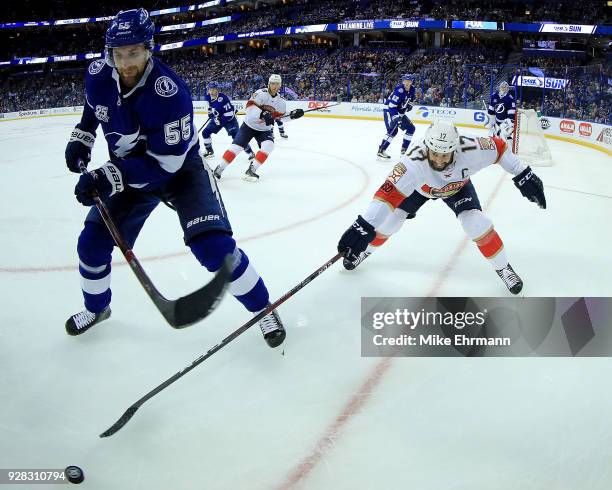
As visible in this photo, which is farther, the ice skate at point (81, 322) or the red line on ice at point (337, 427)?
the ice skate at point (81, 322)

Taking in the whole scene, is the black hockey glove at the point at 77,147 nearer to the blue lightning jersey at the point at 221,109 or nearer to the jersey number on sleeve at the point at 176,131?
the jersey number on sleeve at the point at 176,131

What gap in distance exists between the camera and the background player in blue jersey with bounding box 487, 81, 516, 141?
8.42 m

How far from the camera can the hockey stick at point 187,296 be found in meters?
1.62

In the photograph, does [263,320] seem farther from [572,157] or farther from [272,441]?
[572,157]

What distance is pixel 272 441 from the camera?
169cm

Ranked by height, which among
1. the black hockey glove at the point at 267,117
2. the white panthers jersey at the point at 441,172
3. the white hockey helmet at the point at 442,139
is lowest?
the black hockey glove at the point at 267,117

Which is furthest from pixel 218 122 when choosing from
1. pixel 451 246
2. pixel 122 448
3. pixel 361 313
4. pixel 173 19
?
pixel 173 19

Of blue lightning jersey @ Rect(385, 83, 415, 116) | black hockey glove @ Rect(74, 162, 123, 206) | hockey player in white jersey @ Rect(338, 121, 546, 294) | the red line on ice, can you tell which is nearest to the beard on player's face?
hockey player in white jersey @ Rect(338, 121, 546, 294)

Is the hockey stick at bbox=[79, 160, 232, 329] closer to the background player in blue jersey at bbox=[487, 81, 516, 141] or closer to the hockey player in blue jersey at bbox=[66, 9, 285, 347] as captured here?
the hockey player in blue jersey at bbox=[66, 9, 285, 347]

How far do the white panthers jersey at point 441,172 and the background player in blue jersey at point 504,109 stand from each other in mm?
6393

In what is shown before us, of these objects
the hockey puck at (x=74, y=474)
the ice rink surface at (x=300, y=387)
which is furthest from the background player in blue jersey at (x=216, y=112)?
the hockey puck at (x=74, y=474)

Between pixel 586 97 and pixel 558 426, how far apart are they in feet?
29.7

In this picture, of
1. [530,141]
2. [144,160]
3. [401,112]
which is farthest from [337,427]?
[530,141]

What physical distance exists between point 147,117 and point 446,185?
158 cm
